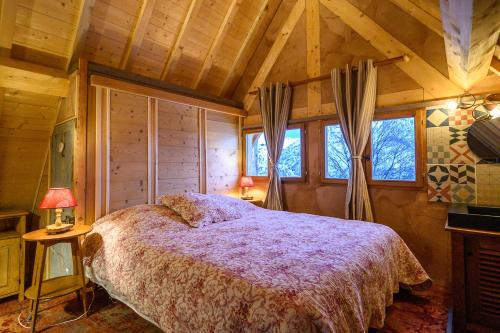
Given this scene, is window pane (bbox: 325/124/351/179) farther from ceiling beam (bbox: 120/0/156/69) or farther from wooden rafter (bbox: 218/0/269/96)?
ceiling beam (bbox: 120/0/156/69)

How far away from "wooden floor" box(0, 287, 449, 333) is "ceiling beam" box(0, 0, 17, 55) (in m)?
2.42

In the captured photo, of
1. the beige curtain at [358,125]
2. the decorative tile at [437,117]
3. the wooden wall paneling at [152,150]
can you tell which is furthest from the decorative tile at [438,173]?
the wooden wall paneling at [152,150]

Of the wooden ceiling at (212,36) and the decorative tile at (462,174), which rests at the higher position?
the wooden ceiling at (212,36)

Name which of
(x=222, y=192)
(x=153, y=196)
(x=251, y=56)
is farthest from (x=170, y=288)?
(x=251, y=56)

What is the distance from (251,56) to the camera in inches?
165

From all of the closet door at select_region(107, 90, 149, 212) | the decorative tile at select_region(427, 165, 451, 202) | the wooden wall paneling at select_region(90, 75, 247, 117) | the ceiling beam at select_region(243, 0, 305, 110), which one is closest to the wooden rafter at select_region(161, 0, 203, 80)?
the wooden wall paneling at select_region(90, 75, 247, 117)

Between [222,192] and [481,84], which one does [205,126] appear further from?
[481,84]

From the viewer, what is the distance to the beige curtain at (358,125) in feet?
10.1

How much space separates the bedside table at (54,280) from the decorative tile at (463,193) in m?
3.57

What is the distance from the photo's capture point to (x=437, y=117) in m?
2.72

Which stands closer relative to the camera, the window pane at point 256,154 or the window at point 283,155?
the window at point 283,155

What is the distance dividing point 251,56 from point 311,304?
12.8 ft

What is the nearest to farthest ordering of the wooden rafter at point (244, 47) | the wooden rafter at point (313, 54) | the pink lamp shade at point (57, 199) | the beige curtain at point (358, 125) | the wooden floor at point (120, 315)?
the wooden floor at point (120, 315) < the pink lamp shade at point (57, 199) < the beige curtain at point (358, 125) < the wooden rafter at point (313, 54) < the wooden rafter at point (244, 47)

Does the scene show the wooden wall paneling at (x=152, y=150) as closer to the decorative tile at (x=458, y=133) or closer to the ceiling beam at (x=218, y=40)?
the ceiling beam at (x=218, y=40)
